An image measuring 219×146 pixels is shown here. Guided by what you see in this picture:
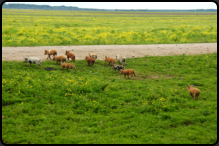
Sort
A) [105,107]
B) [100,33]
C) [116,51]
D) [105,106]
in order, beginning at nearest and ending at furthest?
1. [105,107]
2. [105,106]
3. [116,51]
4. [100,33]

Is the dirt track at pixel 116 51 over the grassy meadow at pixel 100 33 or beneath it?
beneath

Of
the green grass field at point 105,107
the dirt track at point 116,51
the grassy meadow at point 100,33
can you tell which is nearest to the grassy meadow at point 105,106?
the green grass field at point 105,107

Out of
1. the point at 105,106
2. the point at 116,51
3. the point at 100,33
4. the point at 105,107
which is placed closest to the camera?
the point at 105,107

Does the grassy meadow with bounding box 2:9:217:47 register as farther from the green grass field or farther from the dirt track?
the green grass field

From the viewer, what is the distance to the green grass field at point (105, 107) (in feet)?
32.3

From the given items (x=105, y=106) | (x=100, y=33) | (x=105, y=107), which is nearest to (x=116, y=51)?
(x=105, y=106)

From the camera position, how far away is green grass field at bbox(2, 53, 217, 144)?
9844mm

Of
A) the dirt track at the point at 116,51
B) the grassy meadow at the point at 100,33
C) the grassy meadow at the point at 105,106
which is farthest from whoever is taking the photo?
the grassy meadow at the point at 100,33

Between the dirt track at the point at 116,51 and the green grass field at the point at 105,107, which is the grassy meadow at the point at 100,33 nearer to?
the dirt track at the point at 116,51

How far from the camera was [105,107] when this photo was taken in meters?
12.8

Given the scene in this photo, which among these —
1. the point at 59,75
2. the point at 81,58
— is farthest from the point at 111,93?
the point at 81,58

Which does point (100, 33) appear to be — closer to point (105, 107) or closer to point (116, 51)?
point (116, 51)

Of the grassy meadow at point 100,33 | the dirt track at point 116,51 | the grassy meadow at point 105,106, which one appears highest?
the grassy meadow at point 100,33

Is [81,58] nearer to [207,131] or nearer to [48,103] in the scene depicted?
[48,103]
